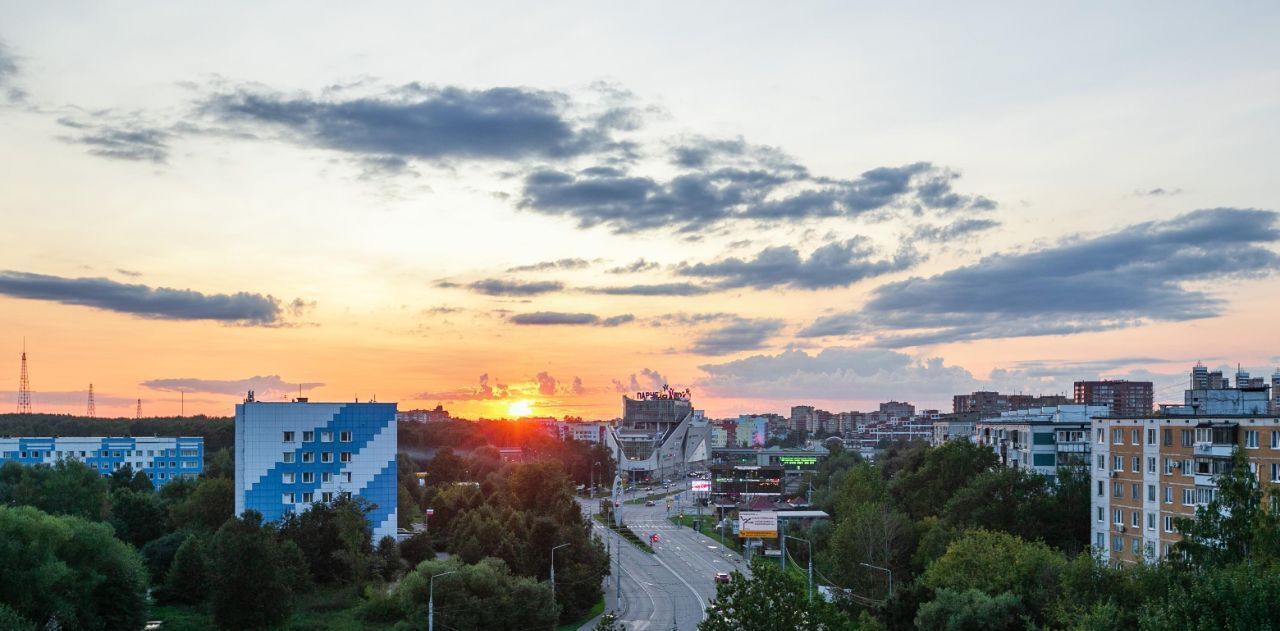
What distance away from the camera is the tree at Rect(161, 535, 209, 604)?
3469 inches

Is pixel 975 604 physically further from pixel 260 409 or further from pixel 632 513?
pixel 632 513

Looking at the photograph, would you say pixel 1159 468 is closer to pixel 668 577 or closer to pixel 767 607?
pixel 767 607

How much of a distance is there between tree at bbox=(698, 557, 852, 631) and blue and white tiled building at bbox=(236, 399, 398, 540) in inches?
2517

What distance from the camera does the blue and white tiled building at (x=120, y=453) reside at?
169 metres

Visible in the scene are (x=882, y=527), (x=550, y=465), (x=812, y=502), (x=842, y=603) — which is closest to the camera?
(x=842, y=603)

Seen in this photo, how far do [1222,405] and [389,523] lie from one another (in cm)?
6695

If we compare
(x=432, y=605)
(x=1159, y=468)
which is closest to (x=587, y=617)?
(x=432, y=605)

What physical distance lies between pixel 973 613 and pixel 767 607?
2443 cm

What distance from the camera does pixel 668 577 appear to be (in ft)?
374

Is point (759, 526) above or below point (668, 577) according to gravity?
above

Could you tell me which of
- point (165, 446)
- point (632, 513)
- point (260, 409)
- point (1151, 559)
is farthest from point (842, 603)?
point (165, 446)

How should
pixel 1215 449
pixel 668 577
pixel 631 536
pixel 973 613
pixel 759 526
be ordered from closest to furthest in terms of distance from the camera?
pixel 973 613 → pixel 1215 449 → pixel 668 577 → pixel 759 526 → pixel 631 536

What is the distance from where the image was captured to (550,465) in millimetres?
112938

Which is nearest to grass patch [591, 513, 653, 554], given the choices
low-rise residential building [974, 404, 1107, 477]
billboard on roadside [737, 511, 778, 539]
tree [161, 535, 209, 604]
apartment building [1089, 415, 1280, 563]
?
billboard on roadside [737, 511, 778, 539]
